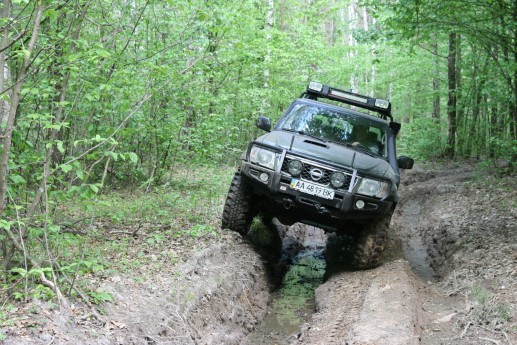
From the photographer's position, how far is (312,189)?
236 inches

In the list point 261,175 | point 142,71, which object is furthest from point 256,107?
point 261,175

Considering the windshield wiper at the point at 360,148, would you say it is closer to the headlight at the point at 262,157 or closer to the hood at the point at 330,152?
the hood at the point at 330,152

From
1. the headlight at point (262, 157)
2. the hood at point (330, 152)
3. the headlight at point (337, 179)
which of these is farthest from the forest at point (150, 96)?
the headlight at point (337, 179)

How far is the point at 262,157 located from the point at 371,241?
1744mm

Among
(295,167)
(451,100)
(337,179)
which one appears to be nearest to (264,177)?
(295,167)

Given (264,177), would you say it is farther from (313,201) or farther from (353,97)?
(353,97)

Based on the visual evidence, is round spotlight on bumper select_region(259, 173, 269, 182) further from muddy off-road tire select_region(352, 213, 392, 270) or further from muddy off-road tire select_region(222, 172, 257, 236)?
muddy off-road tire select_region(352, 213, 392, 270)

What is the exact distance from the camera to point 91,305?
160 inches

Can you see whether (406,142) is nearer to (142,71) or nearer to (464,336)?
(142,71)

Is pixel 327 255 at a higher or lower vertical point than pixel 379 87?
lower

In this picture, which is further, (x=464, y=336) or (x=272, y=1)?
(x=272, y=1)

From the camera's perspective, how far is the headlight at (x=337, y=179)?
597 cm

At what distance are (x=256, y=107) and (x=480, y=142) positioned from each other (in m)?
9.25

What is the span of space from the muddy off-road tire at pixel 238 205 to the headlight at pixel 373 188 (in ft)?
4.90
